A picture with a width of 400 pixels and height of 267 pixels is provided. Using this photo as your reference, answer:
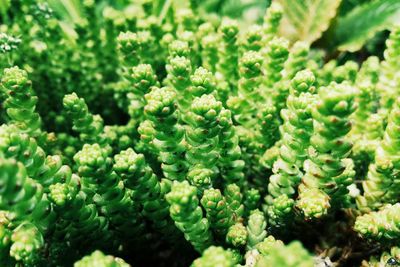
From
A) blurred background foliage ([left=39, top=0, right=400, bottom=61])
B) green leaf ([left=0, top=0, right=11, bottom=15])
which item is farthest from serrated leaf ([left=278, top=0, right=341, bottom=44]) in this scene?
green leaf ([left=0, top=0, right=11, bottom=15])

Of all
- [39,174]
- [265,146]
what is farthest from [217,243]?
[39,174]

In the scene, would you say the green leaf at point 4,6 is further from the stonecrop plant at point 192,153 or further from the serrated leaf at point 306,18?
the serrated leaf at point 306,18

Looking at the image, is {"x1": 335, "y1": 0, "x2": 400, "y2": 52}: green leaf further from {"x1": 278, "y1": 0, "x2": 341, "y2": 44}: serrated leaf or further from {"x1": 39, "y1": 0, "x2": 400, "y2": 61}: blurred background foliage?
{"x1": 278, "y1": 0, "x2": 341, "y2": 44}: serrated leaf

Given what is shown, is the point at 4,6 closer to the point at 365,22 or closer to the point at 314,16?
the point at 314,16

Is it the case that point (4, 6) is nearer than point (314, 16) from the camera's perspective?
Yes

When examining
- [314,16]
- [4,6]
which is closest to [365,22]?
[314,16]

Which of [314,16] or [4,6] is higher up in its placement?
[314,16]
